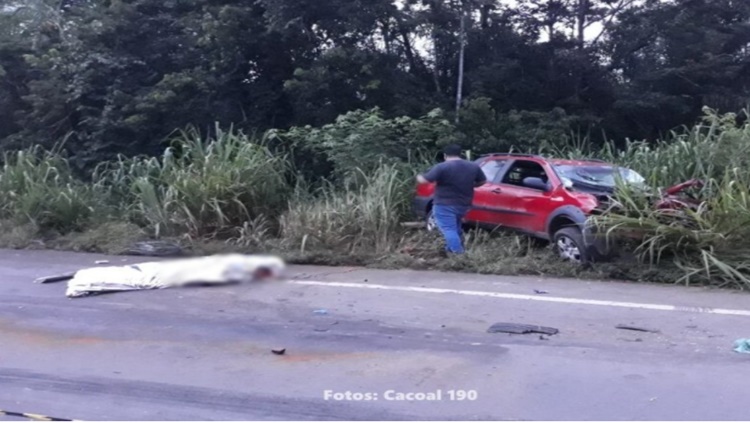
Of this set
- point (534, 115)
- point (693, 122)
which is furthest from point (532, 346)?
point (693, 122)

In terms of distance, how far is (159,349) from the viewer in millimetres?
7984

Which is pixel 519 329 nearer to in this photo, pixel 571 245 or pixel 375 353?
pixel 375 353

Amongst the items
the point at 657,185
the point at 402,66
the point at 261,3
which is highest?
the point at 261,3

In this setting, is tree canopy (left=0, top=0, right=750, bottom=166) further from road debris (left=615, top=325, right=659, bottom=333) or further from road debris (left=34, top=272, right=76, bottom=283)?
road debris (left=615, top=325, right=659, bottom=333)

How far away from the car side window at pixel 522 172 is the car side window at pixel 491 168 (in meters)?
0.25

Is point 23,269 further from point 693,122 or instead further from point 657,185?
point 693,122

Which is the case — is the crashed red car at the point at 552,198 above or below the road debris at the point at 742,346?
above

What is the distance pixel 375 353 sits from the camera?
764cm

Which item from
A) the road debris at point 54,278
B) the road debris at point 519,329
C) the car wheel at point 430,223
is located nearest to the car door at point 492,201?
the car wheel at point 430,223

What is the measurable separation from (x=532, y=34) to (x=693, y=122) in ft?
12.3

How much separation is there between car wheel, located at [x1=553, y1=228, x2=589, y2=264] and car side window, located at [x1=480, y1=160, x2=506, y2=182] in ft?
5.64

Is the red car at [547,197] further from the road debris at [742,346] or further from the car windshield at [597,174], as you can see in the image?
the road debris at [742,346]

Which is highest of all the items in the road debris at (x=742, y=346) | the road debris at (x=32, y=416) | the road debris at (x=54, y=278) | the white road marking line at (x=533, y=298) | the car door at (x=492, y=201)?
the car door at (x=492, y=201)

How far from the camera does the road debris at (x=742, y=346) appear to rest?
7580 mm
